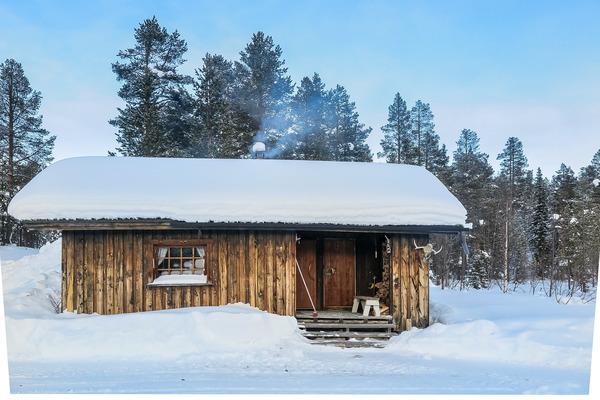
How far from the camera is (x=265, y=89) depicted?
2130cm

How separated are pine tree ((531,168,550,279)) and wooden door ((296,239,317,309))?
16.4 metres

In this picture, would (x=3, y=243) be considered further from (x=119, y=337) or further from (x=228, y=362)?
(x=228, y=362)

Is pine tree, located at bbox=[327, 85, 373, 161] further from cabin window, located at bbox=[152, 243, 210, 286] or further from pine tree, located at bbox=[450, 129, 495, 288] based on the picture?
cabin window, located at bbox=[152, 243, 210, 286]

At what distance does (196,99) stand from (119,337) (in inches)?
616

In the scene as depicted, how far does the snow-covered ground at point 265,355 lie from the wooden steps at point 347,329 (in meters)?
0.38

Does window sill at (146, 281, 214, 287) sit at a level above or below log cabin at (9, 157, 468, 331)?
below

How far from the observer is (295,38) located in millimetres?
7461

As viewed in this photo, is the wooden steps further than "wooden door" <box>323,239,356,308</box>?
No

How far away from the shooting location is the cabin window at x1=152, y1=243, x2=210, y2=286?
31.0 feet

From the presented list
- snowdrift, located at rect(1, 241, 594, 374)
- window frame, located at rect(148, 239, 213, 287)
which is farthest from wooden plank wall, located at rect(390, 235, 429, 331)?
window frame, located at rect(148, 239, 213, 287)

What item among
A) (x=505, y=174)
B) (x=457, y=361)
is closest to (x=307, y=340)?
(x=457, y=361)

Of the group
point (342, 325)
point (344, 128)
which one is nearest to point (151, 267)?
point (342, 325)

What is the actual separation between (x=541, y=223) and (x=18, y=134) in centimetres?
2562

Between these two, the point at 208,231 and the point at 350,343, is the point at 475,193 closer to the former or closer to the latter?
the point at 350,343
